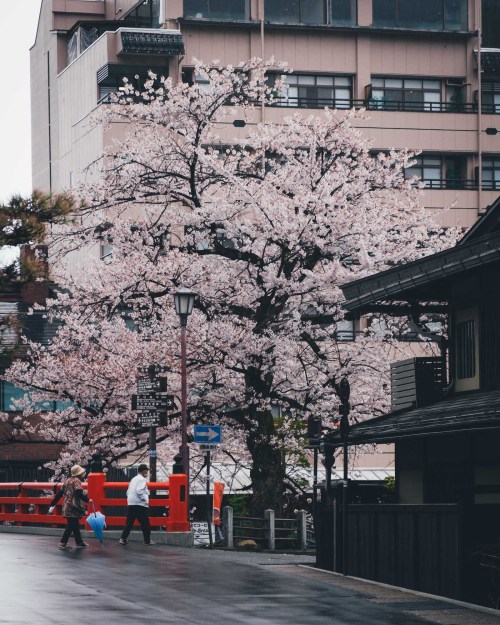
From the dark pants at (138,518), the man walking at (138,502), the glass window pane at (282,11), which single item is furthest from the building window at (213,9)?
the dark pants at (138,518)

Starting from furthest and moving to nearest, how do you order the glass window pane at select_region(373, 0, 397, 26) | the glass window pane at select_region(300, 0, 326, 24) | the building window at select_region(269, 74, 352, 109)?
the glass window pane at select_region(373, 0, 397, 26) < the glass window pane at select_region(300, 0, 326, 24) < the building window at select_region(269, 74, 352, 109)

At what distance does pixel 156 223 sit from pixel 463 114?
3097 centimetres

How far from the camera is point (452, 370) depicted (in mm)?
26828

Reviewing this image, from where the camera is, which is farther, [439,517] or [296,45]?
[296,45]

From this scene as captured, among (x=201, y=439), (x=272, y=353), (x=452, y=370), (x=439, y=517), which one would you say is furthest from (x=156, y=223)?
(x=439, y=517)

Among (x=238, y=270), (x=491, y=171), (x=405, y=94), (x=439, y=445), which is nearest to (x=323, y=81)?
(x=405, y=94)

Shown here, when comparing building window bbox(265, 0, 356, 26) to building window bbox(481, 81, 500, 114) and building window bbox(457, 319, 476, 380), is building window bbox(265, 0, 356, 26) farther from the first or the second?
building window bbox(457, 319, 476, 380)

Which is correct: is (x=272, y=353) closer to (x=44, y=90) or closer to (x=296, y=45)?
(x=296, y=45)

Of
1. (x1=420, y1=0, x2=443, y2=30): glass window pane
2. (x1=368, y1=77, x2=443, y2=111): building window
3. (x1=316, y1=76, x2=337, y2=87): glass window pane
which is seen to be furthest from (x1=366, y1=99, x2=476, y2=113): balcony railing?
(x1=420, y1=0, x2=443, y2=30): glass window pane

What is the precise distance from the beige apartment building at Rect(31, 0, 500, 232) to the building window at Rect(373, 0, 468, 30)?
0.05 metres

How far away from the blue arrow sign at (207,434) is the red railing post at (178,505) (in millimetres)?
880

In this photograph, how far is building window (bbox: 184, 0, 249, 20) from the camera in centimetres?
6125

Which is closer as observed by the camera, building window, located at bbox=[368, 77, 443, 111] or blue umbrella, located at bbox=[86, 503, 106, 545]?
blue umbrella, located at bbox=[86, 503, 106, 545]

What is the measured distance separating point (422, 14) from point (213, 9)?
9.93 metres
